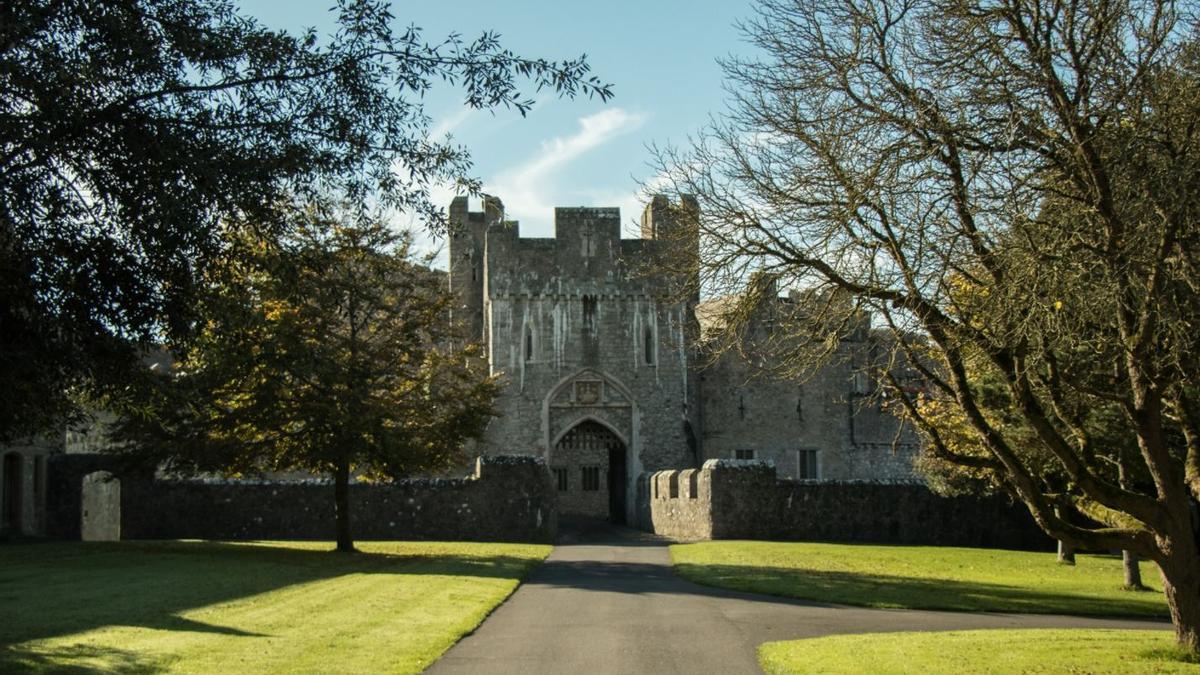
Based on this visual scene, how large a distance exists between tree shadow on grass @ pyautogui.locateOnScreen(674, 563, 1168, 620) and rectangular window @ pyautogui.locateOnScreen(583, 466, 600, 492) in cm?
3632

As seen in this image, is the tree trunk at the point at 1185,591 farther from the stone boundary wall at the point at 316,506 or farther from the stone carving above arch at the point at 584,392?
the stone carving above arch at the point at 584,392

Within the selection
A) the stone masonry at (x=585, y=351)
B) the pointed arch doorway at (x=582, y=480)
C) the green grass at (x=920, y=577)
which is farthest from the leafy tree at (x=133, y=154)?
the pointed arch doorway at (x=582, y=480)

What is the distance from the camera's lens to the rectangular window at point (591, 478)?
Result: 58.7 m

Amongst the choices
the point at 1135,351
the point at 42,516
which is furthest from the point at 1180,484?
the point at 42,516

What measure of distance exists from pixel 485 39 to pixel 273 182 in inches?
82.7

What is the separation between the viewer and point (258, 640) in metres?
11.7

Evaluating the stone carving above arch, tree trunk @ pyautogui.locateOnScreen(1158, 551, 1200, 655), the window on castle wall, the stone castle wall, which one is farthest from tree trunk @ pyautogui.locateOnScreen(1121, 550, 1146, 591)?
the window on castle wall

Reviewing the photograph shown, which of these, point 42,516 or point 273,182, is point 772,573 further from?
point 42,516

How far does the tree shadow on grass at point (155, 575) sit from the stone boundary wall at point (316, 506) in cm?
388

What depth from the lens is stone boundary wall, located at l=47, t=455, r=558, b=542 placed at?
100 ft

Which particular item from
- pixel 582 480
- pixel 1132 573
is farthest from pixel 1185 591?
pixel 582 480

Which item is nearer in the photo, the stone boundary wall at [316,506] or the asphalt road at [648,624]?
the asphalt road at [648,624]

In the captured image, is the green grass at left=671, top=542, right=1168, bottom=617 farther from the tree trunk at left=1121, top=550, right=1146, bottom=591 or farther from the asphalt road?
the asphalt road

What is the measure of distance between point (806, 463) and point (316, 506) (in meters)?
24.4
